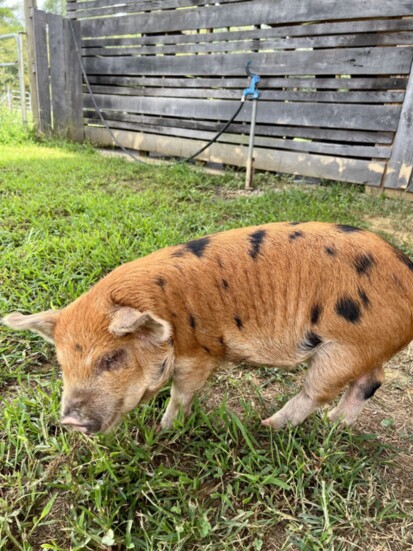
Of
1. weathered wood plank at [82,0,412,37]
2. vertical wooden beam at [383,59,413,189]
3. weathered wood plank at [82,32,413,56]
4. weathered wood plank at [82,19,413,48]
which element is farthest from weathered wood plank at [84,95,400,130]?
weathered wood plank at [82,0,412,37]

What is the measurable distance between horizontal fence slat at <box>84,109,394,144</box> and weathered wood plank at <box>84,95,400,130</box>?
3.5 inches

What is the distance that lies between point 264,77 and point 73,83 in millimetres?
4558

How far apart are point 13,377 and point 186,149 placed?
614cm

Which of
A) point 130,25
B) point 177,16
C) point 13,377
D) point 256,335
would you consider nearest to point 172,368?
point 256,335

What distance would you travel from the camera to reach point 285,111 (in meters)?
6.47

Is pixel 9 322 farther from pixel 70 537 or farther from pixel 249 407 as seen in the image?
pixel 249 407

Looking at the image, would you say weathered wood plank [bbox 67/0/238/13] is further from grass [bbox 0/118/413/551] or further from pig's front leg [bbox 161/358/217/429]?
pig's front leg [bbox 161/358/217/429]

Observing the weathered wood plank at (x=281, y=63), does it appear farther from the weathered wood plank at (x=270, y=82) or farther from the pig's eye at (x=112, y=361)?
the pig's eye at (x=112, y=361)

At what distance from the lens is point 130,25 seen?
809 cm

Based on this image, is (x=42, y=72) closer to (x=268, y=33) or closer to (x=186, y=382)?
(x=268, y=33)

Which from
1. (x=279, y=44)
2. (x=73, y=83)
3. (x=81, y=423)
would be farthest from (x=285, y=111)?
(x=81, y=423)

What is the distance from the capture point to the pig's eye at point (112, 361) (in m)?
1.70

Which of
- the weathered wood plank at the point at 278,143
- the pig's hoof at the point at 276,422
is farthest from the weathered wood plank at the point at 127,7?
the pig's hoof at the point at 276,422

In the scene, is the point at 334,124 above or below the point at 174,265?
above
